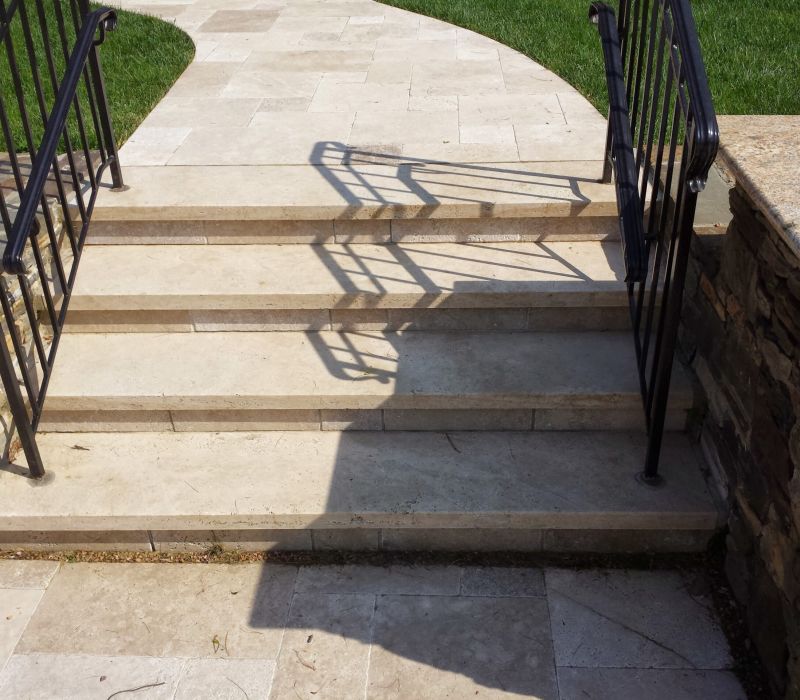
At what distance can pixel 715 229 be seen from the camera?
3047 mm

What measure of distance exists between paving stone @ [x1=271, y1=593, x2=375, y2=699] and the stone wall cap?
5.33 ft

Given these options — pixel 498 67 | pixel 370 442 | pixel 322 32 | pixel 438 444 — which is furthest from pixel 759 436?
pixel 322 32

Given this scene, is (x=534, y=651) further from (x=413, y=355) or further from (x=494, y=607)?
(x=413, y=355)

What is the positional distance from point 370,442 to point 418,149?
167 centimetres

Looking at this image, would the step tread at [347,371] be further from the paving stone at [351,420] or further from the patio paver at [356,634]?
the patio paver at [356,634]

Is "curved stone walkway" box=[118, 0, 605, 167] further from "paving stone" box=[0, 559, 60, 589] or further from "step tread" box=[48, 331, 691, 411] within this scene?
"paving stone" box=[0, 559, 60, 589]

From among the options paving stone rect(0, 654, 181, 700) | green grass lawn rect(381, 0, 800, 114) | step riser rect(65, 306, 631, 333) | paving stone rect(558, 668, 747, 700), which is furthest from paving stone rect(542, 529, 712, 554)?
green grass lawn rect(381, 0, 800, 114)

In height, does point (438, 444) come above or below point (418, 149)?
below

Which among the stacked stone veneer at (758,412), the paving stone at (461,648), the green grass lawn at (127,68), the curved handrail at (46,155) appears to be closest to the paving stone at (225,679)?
the paving stone at (461,648)

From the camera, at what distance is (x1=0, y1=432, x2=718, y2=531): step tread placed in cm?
280

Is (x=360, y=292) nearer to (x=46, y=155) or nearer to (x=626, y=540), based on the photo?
(x=46, y=155)

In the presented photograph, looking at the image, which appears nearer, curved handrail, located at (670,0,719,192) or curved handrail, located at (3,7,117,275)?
curved handrail, located at (670,0,719,192)

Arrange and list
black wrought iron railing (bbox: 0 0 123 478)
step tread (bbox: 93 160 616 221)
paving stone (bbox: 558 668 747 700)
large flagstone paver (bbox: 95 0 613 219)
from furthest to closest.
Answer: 1. large flagstone paver (bbox: 95 0 613 219)
2. step tread (bbox: 93 160 616 221)
3. black wrought iron railing (bbox: 0 0 123 478)
4. paving stone (bbox: 558 668 747 700)

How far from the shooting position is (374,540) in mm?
2896
